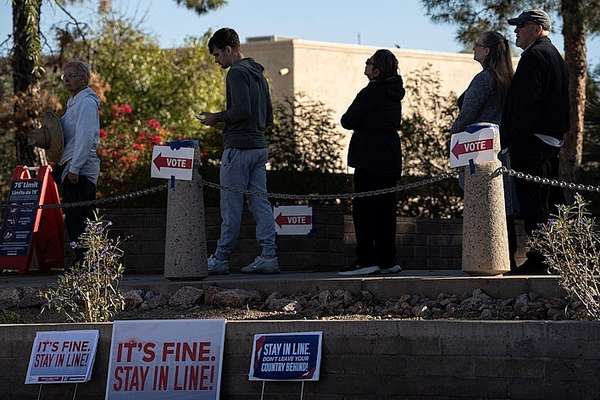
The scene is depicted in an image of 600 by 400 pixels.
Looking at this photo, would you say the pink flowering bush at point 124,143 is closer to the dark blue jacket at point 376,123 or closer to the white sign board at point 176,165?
the white sign board at point 176,165

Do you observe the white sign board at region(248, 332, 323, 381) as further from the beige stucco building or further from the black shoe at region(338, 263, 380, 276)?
the beige stucco building

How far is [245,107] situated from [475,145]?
2.58 meters

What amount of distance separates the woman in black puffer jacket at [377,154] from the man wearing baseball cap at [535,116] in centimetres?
112

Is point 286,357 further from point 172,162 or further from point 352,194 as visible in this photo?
point 172,162

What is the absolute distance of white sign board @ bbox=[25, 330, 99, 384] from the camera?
906 cm

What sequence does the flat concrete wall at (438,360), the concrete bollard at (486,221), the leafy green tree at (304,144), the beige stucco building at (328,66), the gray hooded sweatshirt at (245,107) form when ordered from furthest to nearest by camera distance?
the beige stucco building at (328,66) < the leafy green tree at (304,144) < the gray hooded sweatshirt at (245,107) < the concrete bollard at (486,221) < the flat concrete wall at (438,360)

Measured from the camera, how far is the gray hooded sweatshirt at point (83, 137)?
12320mm

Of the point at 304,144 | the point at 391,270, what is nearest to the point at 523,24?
the point at 391,270

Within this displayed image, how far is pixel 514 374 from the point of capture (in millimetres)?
8195

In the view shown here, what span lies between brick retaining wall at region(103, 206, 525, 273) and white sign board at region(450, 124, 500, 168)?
365 cm

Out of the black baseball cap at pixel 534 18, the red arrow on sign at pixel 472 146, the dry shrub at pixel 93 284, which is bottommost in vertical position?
the dry shrub at pixel 93 284

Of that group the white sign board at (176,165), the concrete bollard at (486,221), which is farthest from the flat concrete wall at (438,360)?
the white sign board at (176,165)

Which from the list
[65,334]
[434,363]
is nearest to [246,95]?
[65,334]

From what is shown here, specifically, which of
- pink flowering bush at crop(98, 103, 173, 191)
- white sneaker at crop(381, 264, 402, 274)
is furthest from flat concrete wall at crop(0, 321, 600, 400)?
pink flowering bush at crop(98, 103, 173, 191)
